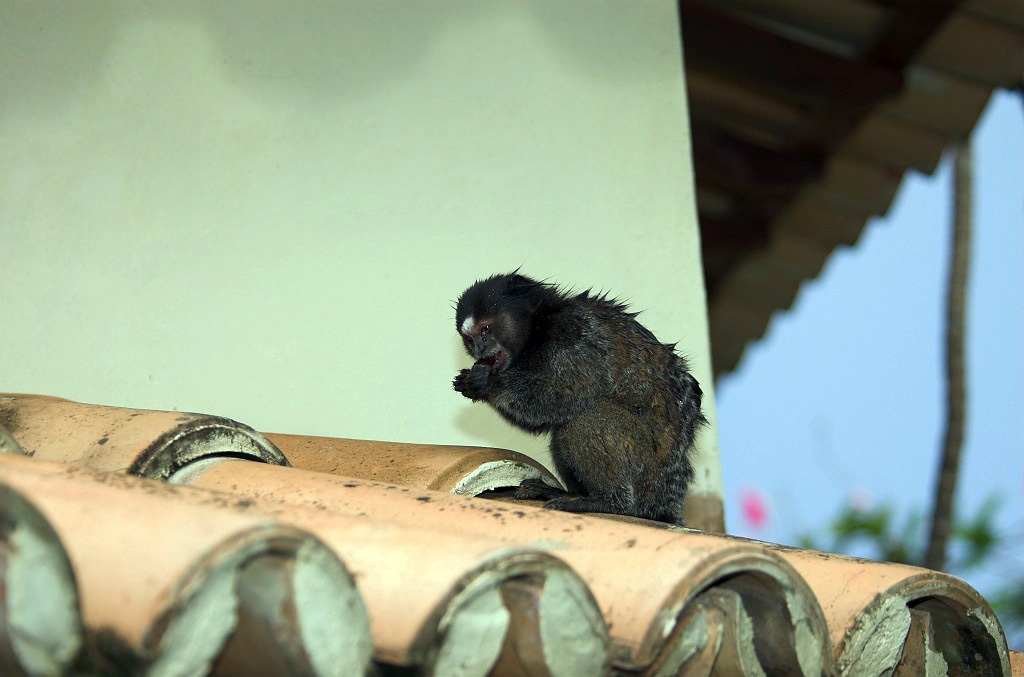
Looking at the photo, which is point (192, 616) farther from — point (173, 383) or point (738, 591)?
point (173, 383)

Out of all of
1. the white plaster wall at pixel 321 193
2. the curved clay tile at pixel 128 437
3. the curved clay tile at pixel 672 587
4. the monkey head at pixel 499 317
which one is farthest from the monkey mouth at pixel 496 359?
the curved clay tile at pixel 672 587

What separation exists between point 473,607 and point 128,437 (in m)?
1.07

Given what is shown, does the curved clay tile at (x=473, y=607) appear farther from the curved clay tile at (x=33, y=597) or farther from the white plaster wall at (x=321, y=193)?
the white plaster wall at (x=321, y=193)

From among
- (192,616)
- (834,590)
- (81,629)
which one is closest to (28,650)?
(81,629)

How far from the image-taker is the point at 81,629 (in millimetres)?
1482

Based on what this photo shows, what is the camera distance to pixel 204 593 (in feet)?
4.78

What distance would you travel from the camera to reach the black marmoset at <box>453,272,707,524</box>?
3322 mm

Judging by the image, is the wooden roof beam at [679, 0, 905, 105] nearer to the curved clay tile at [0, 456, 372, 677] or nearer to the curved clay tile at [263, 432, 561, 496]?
the curved clay tile at [263, 432, 561, 496]

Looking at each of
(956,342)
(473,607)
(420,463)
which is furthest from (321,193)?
(956,342)

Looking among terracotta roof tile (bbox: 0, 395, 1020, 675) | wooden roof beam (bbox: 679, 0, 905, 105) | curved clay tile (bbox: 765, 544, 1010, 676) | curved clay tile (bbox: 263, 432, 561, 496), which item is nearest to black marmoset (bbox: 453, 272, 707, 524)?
curved clay tile (bbox: 263, 432, 561, 496)

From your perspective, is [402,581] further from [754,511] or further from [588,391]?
[754,511]

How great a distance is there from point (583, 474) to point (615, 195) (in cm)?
143

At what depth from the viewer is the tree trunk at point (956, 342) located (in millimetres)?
7637

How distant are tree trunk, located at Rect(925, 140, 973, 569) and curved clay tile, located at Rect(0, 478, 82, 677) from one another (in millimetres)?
7097
